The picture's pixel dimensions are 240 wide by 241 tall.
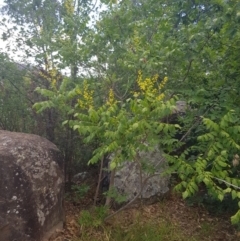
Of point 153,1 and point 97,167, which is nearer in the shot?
point 153,1

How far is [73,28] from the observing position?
455 cm

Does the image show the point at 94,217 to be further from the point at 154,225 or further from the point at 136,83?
the point at 136,83

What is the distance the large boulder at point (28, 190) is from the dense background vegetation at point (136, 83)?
1.88 feet

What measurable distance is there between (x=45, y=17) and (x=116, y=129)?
3.44 metres

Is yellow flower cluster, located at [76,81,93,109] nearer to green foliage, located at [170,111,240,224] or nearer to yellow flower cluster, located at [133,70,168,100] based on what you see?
yellow flower cluster, located at [133,70,168,100]

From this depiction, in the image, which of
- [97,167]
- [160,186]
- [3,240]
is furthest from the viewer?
[97,167]

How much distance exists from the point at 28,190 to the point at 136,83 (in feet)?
6.51

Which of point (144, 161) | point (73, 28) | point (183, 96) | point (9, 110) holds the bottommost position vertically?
point (144, 161)

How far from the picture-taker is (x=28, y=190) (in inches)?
153

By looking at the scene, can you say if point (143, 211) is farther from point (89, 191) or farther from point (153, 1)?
point (153, 1)

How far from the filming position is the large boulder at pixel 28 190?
3.74 metres

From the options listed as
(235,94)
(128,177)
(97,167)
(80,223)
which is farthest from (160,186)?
(235,94)

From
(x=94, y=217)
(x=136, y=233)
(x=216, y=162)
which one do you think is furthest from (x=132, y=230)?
(x=216, y=162)

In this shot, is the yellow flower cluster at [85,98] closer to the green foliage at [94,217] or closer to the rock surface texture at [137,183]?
the green foliage at [94,217]
